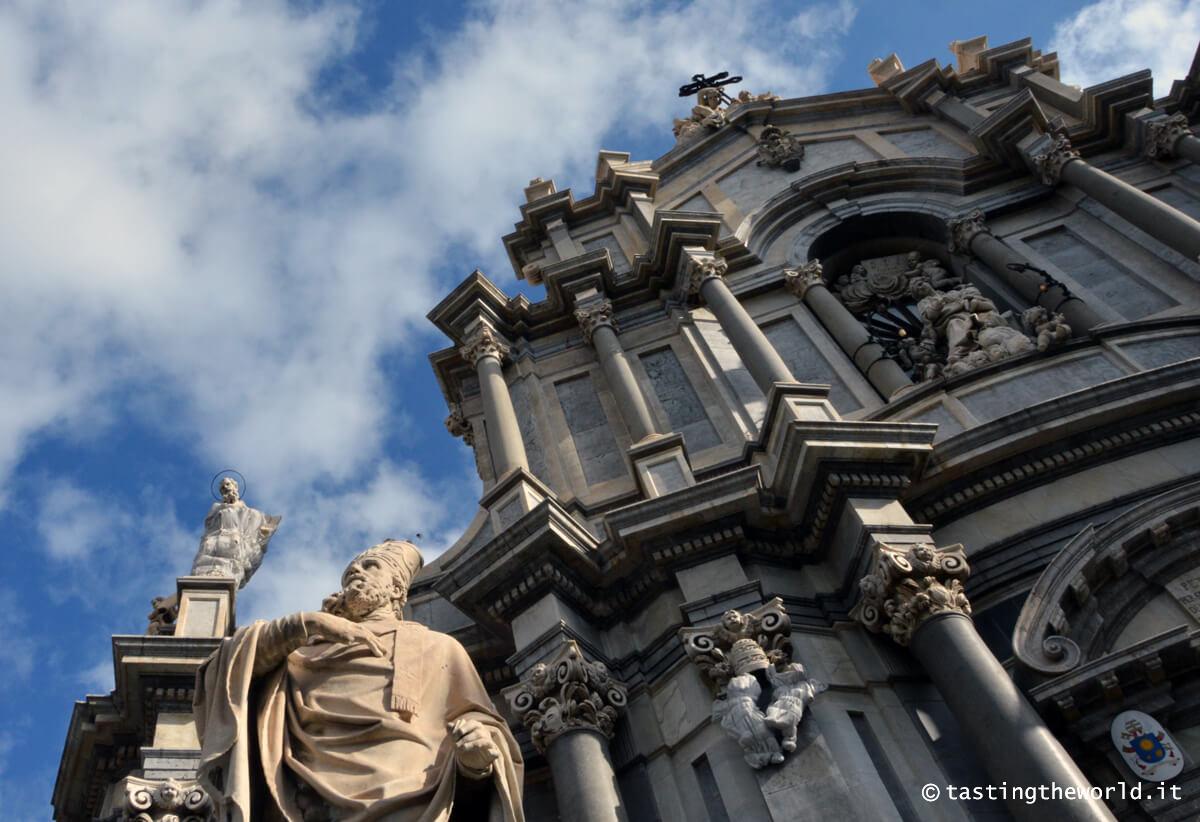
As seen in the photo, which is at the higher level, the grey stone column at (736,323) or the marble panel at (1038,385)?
the grey stone column at (736,323)

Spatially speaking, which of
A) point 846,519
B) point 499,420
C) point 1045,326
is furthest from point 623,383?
point 1045,326

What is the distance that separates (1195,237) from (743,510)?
6.57 metres

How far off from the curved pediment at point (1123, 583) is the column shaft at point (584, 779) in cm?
314

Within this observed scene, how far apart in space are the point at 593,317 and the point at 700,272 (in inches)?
55.9

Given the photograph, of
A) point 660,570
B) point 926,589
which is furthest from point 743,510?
point 926,589

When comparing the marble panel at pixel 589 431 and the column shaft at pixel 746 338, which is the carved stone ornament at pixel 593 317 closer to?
the marble panel at pixel 589 431

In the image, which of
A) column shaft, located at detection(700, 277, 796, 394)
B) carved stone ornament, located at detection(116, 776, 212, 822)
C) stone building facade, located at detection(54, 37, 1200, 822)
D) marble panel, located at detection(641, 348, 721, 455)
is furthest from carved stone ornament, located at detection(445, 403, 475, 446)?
carved stone ornament, located at detection(116, 776, 212, 822)

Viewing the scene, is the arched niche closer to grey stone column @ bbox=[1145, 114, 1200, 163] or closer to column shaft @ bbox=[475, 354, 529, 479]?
grey stone column @ bbox=[1145, 114, 1200, 163]

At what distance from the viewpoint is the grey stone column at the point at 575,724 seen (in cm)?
812

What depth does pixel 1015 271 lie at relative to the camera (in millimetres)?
13797

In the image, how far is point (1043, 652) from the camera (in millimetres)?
8352

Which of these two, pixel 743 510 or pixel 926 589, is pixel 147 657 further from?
pixel 926 589

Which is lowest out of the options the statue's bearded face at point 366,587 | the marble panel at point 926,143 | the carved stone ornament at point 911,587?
the carved stone ornament at point 911,587

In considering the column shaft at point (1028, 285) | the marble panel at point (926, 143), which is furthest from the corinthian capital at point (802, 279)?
the marble panel at point (926, 143)
